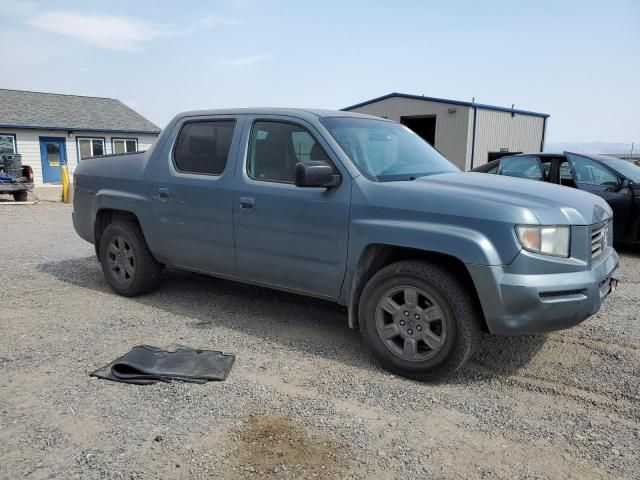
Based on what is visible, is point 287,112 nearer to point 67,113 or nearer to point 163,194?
point 163,194

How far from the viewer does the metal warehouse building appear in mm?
21766

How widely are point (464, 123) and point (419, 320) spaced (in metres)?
19.6

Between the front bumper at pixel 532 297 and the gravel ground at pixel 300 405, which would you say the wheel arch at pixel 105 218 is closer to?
the gravel ground at pixel 300 405

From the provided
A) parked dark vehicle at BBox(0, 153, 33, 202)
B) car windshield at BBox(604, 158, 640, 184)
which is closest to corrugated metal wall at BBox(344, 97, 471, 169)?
car windshield at BBox(604, 158, 640, 184)

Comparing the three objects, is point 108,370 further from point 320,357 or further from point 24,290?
point 24,290

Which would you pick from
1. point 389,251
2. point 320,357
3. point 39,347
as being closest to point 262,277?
point 320,357

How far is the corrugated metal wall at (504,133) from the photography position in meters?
22.4

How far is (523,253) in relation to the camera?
10.5 feet

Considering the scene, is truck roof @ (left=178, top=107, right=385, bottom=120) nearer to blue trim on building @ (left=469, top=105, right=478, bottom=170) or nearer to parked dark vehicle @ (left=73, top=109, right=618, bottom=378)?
parked dark vehicle @ (left=73, top=109, right=618, bottom=378)

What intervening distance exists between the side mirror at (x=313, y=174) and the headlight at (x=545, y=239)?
1373mm

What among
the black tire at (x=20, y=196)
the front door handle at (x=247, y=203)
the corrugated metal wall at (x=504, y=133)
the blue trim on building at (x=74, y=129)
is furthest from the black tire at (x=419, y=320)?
the blue trim on building at (x=74, y=129)

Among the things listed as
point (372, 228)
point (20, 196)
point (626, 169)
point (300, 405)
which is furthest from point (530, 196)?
point (20, 196)

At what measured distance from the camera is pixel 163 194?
497 cm

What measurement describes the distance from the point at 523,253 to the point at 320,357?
1.73 meters
